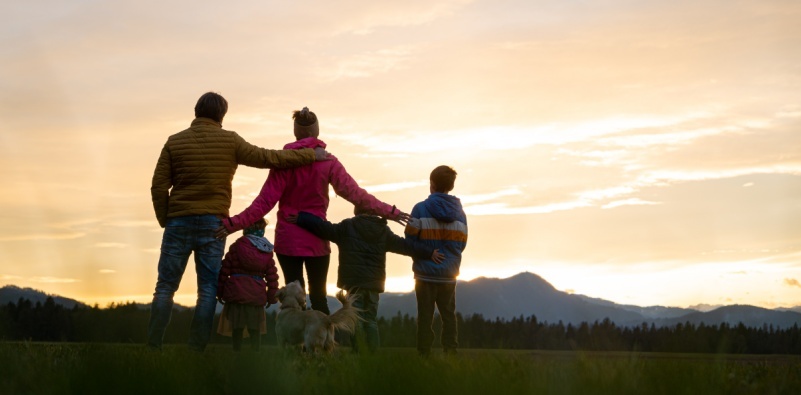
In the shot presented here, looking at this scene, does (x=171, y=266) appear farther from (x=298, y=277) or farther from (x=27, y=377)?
(x=27, y=377)

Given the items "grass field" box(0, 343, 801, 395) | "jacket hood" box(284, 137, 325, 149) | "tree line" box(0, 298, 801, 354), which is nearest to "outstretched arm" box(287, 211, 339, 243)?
"jacket hood" box(284, 137, 325, 149)

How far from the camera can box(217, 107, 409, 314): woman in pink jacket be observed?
11055 mm

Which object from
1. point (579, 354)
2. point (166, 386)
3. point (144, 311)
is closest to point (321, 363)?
point (166, 386)

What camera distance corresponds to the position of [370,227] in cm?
1166

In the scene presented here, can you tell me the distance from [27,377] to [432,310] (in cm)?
559

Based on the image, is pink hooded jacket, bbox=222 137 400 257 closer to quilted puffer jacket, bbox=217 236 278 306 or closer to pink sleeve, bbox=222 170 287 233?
pink sleeve, bbox=222 170 287 233

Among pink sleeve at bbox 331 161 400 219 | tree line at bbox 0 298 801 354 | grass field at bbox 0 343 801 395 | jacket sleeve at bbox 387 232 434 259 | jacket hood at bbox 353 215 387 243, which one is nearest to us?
grass field at bbox 0 343 801 395

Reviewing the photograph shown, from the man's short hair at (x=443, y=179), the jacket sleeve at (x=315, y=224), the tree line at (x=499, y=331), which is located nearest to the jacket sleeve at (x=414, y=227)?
the man's short hair at (x=443, y=179)

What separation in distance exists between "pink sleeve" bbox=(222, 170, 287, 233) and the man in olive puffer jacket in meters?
0.16

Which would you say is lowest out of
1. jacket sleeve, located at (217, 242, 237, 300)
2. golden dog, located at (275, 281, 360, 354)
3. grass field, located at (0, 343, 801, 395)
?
grass field, located at (0, 343, 801, 395)

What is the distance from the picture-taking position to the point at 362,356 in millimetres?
7785

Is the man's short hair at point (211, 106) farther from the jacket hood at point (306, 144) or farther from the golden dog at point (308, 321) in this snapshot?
the golden dog at point (308, 321)

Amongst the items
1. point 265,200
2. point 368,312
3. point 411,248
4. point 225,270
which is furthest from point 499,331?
point 265,200

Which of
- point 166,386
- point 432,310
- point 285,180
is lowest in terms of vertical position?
point 166,386
